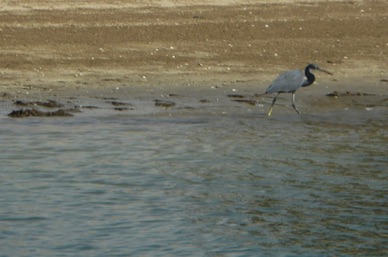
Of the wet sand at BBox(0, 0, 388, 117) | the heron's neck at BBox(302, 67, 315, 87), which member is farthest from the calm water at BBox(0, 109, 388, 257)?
the wet sand at BBox(0, 0, 388, 117)

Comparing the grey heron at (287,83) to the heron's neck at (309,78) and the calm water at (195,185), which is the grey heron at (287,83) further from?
the calm water at (195,185)

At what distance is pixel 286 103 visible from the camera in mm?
16359

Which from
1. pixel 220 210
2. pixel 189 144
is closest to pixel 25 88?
pixel 189 144

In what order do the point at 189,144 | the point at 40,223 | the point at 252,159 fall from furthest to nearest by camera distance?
the point at 189,144 < the point at 252,159 < the point at 40,223

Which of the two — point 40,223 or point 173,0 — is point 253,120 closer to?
point 40,223

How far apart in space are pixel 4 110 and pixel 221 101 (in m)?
3.10

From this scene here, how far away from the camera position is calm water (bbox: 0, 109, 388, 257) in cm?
910

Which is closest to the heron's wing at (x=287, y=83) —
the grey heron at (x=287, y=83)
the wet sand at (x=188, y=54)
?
the grey heron at (x=287, y=83)

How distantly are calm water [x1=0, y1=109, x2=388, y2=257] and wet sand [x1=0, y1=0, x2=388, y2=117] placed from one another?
109 cm

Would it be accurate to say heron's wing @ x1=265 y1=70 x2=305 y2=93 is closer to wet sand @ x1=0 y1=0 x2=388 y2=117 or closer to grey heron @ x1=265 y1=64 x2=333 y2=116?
grey heron @ x1=265 y1=64 x2=333 y2=116

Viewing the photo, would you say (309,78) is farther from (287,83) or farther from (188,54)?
(188,54)

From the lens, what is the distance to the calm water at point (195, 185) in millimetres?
9102

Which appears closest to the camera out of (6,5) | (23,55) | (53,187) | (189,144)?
(53,187)

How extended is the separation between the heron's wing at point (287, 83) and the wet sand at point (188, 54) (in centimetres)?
39
